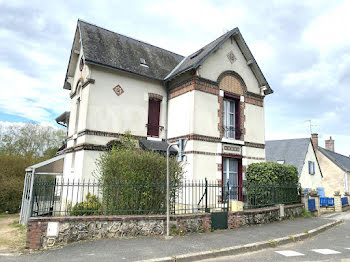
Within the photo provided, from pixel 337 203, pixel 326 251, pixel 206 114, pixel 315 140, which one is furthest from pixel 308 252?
pixel 315 140

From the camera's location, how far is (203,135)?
1172 cm

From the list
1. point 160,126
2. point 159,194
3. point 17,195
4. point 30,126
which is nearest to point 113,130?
point 160,126

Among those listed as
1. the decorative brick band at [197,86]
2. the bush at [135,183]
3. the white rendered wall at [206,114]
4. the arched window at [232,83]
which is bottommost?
the bush at [135,183]

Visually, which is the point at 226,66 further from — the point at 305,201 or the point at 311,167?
the point at 311,167

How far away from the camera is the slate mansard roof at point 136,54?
472 inches

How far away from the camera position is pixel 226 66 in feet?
43.5

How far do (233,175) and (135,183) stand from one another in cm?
655

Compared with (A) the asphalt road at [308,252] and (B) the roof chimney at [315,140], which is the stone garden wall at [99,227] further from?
(B) the roof chimney at [315,140]

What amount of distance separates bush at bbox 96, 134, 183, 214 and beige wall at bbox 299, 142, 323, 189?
18809 mm

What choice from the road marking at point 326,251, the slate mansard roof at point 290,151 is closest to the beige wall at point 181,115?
the road marking at point 326,251

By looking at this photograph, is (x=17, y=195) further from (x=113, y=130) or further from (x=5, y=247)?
(x=5, y=247)

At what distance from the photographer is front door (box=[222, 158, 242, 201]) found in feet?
40.8

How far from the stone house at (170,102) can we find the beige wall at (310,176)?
39.1 feet

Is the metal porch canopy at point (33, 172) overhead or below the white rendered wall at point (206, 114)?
below
